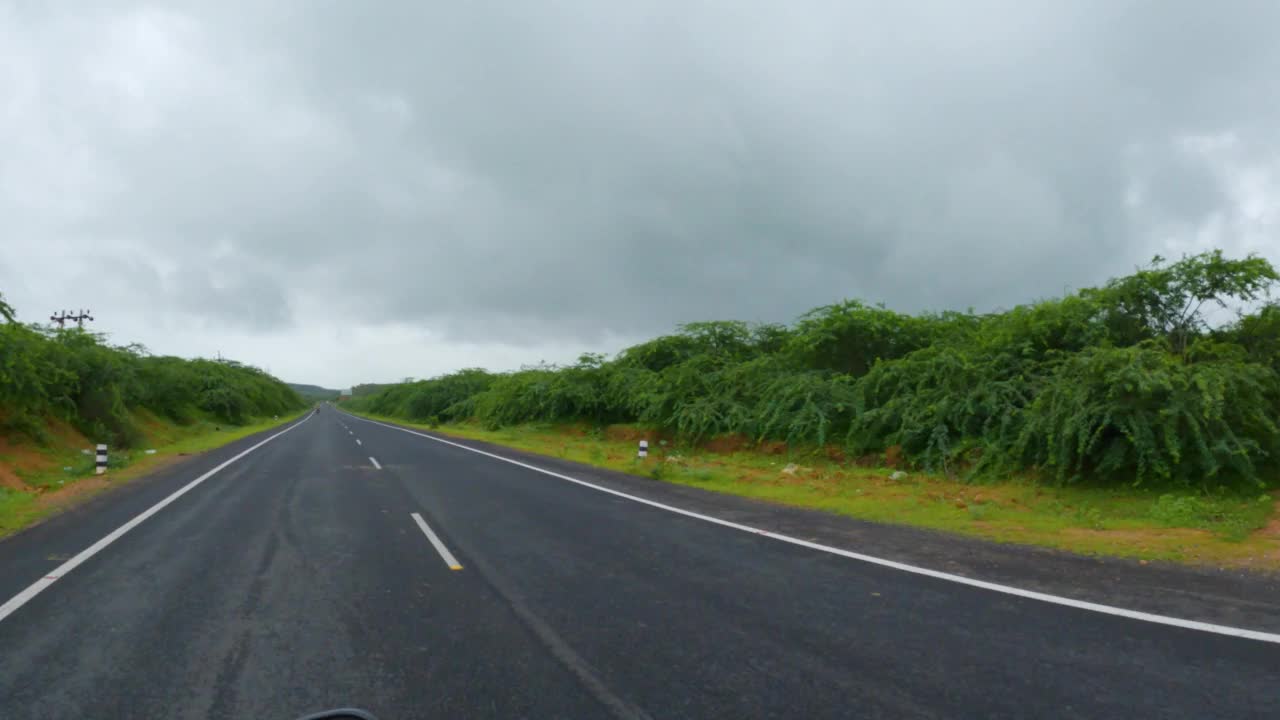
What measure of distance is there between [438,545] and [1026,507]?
8692mm

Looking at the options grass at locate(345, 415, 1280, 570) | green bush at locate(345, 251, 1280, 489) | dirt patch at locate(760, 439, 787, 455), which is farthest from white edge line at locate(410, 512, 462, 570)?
dirt patch at locate(760, 439, 787, 455)

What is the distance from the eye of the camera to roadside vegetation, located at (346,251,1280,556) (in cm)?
940

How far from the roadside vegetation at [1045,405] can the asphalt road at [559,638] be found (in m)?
3.63

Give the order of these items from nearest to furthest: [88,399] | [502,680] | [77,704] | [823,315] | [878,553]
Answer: [77,704]
[502,680]
[878,553]
[823,315]
[88,399]

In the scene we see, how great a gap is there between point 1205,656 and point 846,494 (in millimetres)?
7811

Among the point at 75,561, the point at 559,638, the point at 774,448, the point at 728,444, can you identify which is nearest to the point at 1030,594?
the point at 559,638

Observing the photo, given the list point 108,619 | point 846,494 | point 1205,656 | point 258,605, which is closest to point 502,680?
point 258,605

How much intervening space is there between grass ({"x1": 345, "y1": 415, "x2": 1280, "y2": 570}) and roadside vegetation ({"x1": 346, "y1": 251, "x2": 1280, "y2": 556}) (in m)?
0.07

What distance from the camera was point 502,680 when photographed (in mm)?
3875

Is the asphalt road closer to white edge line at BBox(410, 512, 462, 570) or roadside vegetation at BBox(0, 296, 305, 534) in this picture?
white edge line at BBox(410, 512, 462, 570)

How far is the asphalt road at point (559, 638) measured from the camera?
3.60 metres

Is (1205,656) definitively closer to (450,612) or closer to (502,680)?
(502,680)

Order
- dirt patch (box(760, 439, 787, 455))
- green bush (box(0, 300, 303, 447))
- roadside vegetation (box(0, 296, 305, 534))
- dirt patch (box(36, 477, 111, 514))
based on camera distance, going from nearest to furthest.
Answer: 1. dirt patch (box(36, 477, 111, 514))
2. roadside vegetation (box(0, 296, 305, 534))
3. green bush (box(0, 300, 303, 447))
4. dirt patch (box(760, 439, 787, 455))

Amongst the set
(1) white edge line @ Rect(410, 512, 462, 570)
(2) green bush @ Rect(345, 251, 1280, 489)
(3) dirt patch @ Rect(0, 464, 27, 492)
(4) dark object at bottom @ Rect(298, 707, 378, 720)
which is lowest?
(3) dirt patch @ Rect(0, 464, 27, 492)
